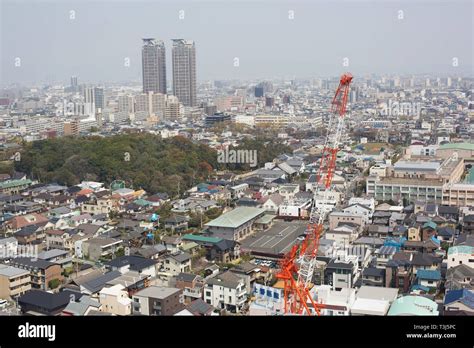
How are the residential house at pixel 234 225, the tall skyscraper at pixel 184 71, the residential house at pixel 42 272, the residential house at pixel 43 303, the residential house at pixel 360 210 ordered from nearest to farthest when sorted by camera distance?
the residential house at pixel 43 303 < the residential house at pixel 42 272 < the residential house at pixel 234 225 < the residential house at pixel 360 210 < the tall skyscraper at pixel 184 71

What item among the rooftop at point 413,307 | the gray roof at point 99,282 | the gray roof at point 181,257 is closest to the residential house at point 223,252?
the gray roof at point 181,257

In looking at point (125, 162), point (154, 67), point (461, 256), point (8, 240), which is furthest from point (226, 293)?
point (154, 67)

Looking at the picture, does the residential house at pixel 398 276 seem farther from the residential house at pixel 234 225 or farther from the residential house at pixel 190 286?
the residential house at pixel 234 225

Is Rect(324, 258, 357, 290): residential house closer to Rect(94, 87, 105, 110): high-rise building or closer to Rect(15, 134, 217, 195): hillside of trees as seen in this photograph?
Rect(15, 134, 217, 195): hillside of trees

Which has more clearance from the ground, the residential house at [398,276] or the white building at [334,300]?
the white building at [334,300]

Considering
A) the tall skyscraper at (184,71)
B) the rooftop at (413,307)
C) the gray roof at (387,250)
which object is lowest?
the gray roof at (387,250)

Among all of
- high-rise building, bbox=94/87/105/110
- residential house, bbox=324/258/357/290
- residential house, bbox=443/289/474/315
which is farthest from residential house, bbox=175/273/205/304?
high-rise building, bbox=94/87/105/110
